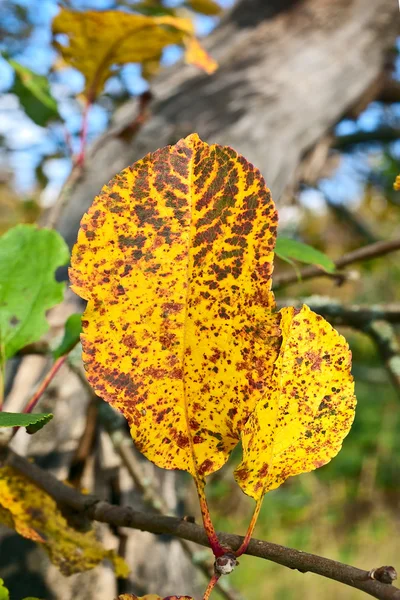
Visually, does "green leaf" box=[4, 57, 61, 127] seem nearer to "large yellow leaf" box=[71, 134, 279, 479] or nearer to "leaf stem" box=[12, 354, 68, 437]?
"leaf stem" box=[12, 354, 68, 437]

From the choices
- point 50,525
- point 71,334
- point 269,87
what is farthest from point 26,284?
point 269,87

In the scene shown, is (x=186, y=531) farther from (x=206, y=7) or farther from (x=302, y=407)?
(x=206, y=7)

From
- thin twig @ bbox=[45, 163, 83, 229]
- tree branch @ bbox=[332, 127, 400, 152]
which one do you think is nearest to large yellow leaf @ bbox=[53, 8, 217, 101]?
thin twig @ bbox=[45, 163, 83, 229]

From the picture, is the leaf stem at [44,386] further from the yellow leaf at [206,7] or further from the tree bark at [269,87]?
the yellow leaf at [206,7]

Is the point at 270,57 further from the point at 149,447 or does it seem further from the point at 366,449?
the point at 366,449

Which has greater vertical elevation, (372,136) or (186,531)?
(186,531)
